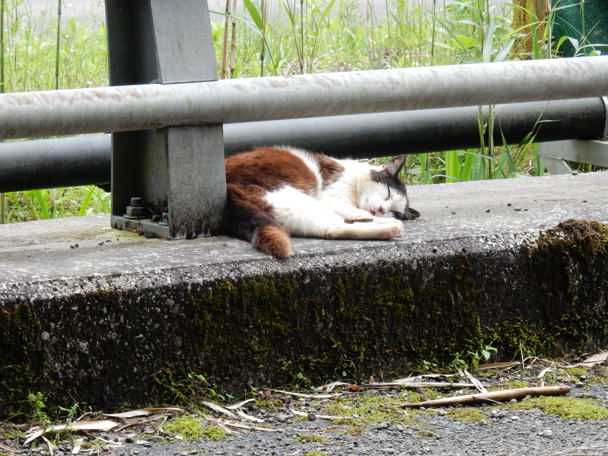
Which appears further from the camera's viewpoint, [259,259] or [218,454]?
[259,259]

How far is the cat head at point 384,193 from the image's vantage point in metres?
3.46

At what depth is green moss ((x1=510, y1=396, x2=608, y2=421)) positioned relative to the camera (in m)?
2.29

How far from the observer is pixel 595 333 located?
2838mm

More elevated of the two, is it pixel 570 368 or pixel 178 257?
pixel 178 257

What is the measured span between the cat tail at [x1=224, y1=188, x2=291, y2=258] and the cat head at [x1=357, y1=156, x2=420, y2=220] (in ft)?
2.35

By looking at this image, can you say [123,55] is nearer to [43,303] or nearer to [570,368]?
[43,303]

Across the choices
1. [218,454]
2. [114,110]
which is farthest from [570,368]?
[114,110]

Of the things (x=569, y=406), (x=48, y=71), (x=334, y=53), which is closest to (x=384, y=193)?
(x=569, y=406)

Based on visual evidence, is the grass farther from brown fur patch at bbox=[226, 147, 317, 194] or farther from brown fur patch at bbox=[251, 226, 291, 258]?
brown fur patch at bbox=[251, 226, 291, 258]

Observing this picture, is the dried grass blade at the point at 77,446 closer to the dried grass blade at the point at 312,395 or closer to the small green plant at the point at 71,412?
the small green plant at the point at 71,412

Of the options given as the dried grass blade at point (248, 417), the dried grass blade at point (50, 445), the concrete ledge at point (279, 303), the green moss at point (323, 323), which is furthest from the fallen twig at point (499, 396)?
the dried grass blade at point (50, 445)

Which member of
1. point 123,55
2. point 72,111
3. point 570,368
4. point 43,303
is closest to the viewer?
point 43,303

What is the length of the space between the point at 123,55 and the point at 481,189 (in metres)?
1.53

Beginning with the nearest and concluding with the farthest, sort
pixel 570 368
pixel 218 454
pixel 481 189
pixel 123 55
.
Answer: pixel 218 454
pixel 570 368
pixel 123 55
pixel 481 189
